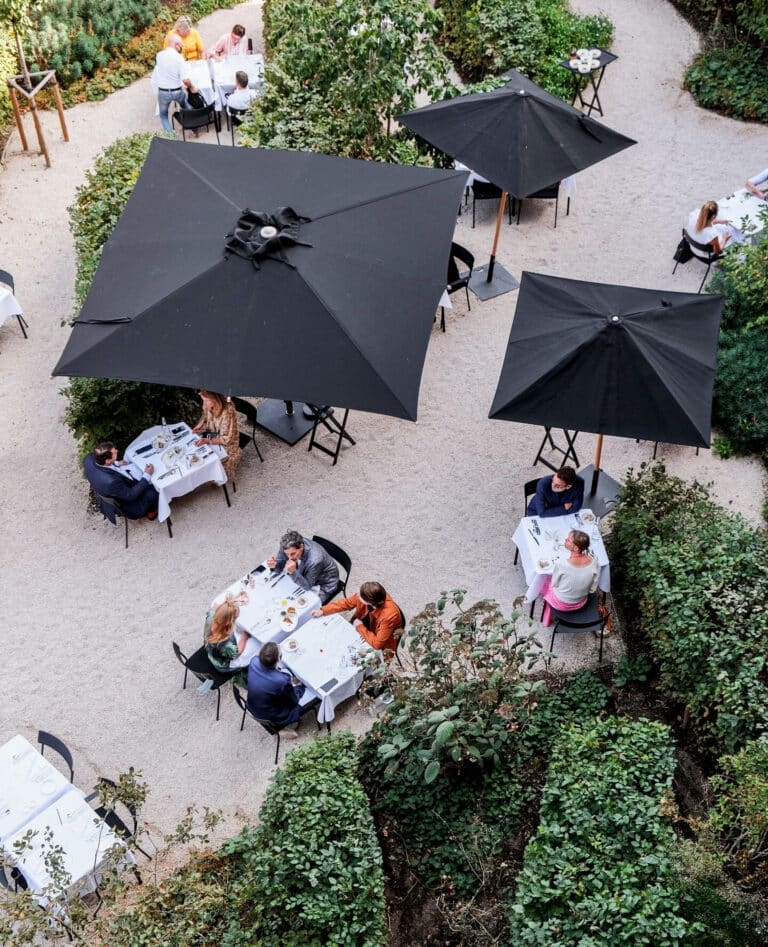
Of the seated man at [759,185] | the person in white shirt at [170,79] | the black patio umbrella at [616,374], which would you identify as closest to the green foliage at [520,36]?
the seated man at [759,185]

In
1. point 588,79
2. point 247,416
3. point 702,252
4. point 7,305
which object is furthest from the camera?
point 588,79

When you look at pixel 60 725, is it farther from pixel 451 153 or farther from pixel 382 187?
pixel 451 153

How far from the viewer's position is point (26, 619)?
9992mm

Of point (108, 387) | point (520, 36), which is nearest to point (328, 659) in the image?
point (108, 387)

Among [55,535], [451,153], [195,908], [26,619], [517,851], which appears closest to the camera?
[195,908]

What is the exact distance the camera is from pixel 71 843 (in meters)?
7.85

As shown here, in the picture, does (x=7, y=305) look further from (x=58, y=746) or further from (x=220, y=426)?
(x=58, y=746)

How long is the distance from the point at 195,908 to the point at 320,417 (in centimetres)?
582

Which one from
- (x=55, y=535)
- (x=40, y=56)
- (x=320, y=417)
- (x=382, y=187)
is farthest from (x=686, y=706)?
(x=40, y=56)

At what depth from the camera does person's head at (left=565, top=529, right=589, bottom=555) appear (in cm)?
895

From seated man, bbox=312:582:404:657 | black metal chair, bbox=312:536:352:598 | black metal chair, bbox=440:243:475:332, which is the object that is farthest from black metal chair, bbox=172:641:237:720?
black metal chair, bbox=440:243:475:332

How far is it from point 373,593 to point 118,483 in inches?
125

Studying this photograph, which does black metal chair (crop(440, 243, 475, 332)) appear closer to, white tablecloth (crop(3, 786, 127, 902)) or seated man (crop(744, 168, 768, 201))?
seated man (crop(744, 168, 768, 201))

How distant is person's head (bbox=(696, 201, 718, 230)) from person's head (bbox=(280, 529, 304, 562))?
7.35 metres
